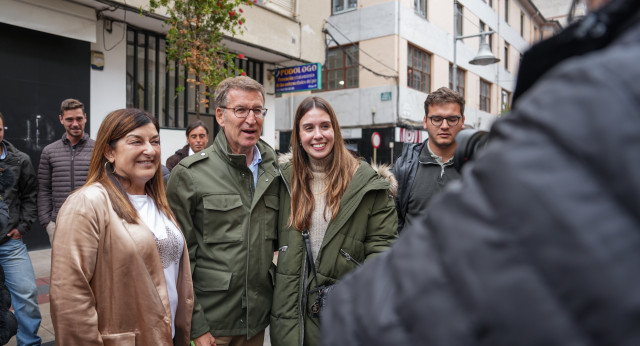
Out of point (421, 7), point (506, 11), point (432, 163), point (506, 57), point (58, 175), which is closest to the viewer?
point (432, 163)

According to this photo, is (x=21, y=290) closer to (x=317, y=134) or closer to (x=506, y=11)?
(x=317, y=134)

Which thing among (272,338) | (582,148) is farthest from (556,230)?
(272,338)

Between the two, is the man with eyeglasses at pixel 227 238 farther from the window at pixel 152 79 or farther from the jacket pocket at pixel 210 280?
the window at pixel 152 79

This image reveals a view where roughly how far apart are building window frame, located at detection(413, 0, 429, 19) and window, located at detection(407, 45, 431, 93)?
1687 mm

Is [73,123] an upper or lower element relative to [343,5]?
lower

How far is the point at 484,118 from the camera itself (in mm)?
25531

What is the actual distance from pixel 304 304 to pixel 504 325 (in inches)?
84.3

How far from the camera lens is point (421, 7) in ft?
65.7

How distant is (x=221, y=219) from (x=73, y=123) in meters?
3.22

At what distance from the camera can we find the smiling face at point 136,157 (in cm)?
238

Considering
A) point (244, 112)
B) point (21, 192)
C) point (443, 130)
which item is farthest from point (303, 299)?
point (21, 192)

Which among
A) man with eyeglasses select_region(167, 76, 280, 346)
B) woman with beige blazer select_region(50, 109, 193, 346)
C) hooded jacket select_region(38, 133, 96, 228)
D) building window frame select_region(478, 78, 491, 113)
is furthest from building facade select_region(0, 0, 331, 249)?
building window frame select_region(478, 78, 491, 113)

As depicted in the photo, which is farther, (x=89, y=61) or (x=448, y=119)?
(x=89, y=61)

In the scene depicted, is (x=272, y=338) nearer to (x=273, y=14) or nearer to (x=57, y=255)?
(x=57, y=255)
